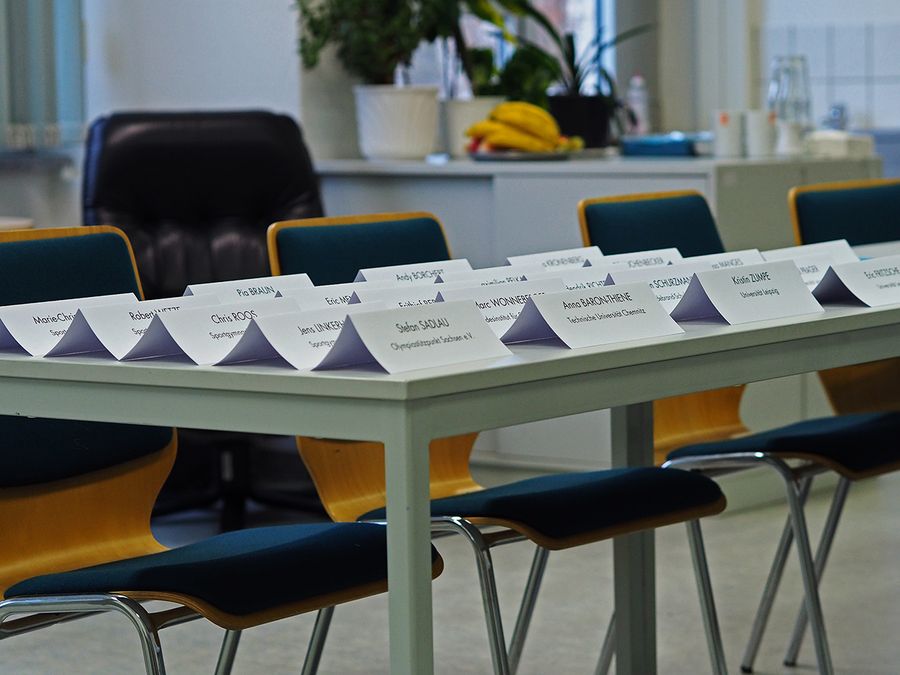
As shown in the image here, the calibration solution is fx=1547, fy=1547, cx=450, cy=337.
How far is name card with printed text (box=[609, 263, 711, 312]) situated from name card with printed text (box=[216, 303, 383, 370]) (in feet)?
1.23

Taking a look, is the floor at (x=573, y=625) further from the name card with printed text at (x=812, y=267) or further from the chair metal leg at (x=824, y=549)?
the name card with printed text at (x=812, y=267)

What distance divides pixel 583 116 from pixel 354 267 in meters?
2.27

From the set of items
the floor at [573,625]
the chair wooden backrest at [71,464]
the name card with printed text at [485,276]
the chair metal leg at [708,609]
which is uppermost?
the name card with printed text at [485,276]

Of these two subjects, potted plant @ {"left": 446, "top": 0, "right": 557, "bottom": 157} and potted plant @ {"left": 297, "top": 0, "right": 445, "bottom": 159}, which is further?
potted plant @ {"left": 446, "top": 0, "right": 557, "bottom": 157}

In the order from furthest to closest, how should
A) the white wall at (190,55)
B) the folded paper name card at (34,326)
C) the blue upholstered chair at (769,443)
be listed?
the white wall at (190,55) < the blue upholstered chair at (769,443) < the folded paper name card at (34,326)

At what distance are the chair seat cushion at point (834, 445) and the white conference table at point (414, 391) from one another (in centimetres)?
78

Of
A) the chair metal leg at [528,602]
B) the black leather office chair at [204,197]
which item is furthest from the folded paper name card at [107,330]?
the black leather office chair at [204,197]

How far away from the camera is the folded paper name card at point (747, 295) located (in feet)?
5.35

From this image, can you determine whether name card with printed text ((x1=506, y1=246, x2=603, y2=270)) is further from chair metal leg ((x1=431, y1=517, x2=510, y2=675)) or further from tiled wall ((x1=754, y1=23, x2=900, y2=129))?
tiled wall ((x1=754, y1=23, x2=900, y2=129))

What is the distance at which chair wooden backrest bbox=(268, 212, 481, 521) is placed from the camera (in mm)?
2186

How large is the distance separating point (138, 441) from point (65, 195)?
2649 millimetres

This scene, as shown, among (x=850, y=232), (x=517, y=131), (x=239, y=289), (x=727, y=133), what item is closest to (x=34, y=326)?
(x=239, y=289)

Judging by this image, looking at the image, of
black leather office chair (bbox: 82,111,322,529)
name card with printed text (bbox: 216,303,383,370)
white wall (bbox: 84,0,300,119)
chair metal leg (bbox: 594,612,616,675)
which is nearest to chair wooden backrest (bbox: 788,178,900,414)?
chair metal leg (bbox: 594,612,616,675)

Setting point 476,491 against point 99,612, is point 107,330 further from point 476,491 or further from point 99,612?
point 476,491
